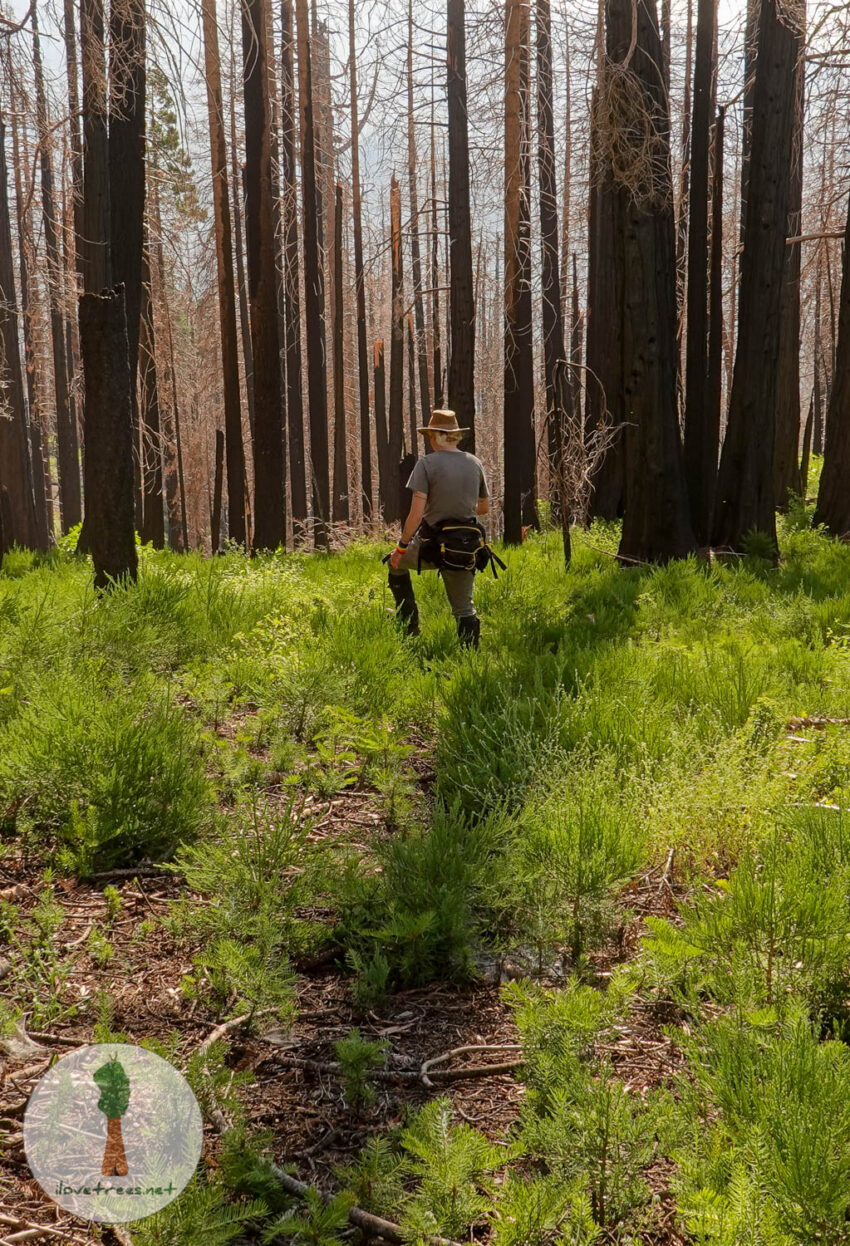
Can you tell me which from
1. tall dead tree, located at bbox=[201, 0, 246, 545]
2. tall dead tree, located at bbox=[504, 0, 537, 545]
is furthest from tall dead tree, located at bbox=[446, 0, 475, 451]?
tall dead tree, located at bbox=[201, 0, 246, 545]

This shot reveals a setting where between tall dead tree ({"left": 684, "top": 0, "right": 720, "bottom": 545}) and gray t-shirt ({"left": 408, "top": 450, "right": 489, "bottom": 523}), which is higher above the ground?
tall dead tree ({"left": 684, "top": 0, "right": 720, "bottom": 545})

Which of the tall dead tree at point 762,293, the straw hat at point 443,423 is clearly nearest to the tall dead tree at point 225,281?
the tall dead tree at point 762,293

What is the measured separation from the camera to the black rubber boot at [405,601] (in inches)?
259

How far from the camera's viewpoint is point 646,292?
9.41 metres

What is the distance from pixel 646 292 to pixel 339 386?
34.7 ft

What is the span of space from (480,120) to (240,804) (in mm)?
11006

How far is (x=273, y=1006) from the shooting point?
2387 mm

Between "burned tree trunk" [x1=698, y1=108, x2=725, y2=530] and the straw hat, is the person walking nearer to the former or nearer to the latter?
the straw hat

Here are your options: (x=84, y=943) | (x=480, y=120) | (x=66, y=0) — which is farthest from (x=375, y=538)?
(x=84, y=943)

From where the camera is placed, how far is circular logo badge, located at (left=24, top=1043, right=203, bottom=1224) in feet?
5.65

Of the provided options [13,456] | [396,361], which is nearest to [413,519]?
[13,456]

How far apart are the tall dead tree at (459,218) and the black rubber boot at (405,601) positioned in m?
5.52

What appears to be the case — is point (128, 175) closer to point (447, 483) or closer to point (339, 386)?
point (447, 483)

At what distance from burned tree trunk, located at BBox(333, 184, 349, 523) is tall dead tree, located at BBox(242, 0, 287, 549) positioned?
5369mm
